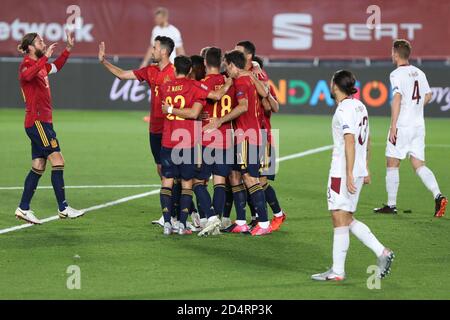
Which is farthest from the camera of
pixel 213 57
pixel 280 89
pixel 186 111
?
pixel 280 89

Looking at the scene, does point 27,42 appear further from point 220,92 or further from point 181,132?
point 220,92

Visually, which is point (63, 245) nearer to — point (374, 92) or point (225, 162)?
point (225, 162)

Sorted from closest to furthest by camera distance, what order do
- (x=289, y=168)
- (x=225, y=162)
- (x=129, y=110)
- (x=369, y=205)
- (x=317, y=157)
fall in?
(x=225, y=162) < (x=369, y=205) < (x=289, y=168) < (x=317, y=157) < (x=129, y=110)

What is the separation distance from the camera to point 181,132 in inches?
448

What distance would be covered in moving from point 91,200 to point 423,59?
14660 mm

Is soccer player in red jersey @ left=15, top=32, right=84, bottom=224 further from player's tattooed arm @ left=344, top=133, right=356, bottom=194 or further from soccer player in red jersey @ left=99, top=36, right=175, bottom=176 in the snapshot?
player's tattooed arm @ left=344, top=133, right=356, bottom=194

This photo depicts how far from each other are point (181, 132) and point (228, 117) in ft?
1.74

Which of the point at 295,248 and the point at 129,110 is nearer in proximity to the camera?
the point at 295,248

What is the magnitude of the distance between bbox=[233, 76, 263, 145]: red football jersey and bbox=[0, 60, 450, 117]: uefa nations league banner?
14894 millimetres

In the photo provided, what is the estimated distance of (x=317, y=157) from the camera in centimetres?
1905

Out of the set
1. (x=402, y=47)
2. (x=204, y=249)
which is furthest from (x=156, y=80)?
(x=402, y=47)

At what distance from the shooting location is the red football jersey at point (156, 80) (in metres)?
11.9

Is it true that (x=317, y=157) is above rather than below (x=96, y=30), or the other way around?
below

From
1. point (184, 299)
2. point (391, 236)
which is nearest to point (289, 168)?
point (391, 236)
